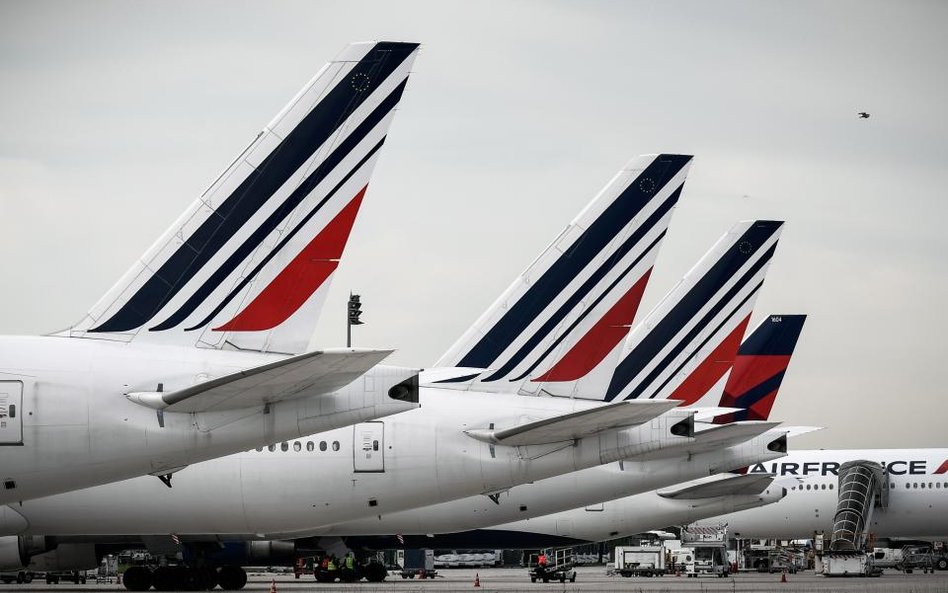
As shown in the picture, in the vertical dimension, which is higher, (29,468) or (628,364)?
(628,364)

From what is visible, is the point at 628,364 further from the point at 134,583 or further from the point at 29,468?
the point at 29,468

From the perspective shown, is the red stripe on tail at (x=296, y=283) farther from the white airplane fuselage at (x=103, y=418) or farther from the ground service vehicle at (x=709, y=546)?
the ground service vehicle at (x=709, y=546)

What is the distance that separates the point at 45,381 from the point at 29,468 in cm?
119

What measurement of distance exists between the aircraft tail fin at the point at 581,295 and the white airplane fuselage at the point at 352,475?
756mm

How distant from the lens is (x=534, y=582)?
1775 inches

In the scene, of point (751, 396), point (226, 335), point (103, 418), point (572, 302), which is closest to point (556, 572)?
point (751, 396)

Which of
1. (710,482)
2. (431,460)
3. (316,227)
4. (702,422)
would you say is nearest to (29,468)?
(316,227)

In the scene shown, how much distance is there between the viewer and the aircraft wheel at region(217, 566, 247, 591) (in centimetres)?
3472

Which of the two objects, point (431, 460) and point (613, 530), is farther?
point (613, 530)

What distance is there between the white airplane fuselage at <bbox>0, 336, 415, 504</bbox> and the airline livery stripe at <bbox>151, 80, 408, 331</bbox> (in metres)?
0.64

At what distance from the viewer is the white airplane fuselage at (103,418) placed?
17.3 m

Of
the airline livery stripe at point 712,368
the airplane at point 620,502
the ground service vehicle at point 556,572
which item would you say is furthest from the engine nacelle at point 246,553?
the airline livery stripe at point 712,368

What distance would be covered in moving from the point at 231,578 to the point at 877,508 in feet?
110

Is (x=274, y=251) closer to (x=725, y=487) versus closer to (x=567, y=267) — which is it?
(x=567, y=267)
